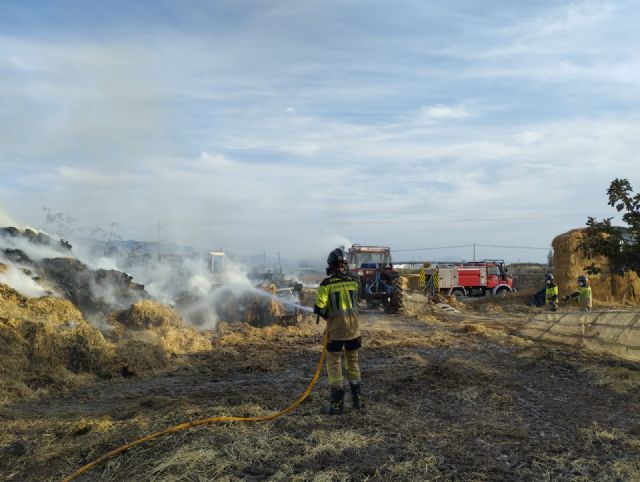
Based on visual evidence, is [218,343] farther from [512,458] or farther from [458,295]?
[458,295]

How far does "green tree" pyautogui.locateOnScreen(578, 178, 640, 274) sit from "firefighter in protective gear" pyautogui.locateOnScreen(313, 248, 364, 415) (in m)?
5.68

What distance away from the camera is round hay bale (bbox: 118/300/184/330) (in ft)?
45.3

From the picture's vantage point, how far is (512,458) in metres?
5.18

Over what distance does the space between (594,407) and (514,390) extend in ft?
3.85

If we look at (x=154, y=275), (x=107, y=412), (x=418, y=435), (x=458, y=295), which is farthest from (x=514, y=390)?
(x=458, y=295)

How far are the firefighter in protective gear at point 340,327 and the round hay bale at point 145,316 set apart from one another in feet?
27.1

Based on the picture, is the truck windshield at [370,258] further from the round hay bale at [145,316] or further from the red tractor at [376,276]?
the round hay bale at [145,316]

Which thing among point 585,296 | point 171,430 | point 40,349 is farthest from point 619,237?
point 40,349

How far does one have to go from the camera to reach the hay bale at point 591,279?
2542 cm

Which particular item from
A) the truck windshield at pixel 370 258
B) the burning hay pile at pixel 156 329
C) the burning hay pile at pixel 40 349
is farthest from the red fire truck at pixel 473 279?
the burning hay pile at pixel 40 349

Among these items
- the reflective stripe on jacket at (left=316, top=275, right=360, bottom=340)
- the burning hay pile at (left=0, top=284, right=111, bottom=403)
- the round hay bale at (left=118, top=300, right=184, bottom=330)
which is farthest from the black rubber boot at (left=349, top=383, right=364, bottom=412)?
the round hay bale at (left=118, top=300, right=184, bottom=330)

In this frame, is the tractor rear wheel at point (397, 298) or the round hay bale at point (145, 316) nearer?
the round hay bale at point (145, 316)

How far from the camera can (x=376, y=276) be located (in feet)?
76.8

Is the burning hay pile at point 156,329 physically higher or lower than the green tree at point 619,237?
lower
